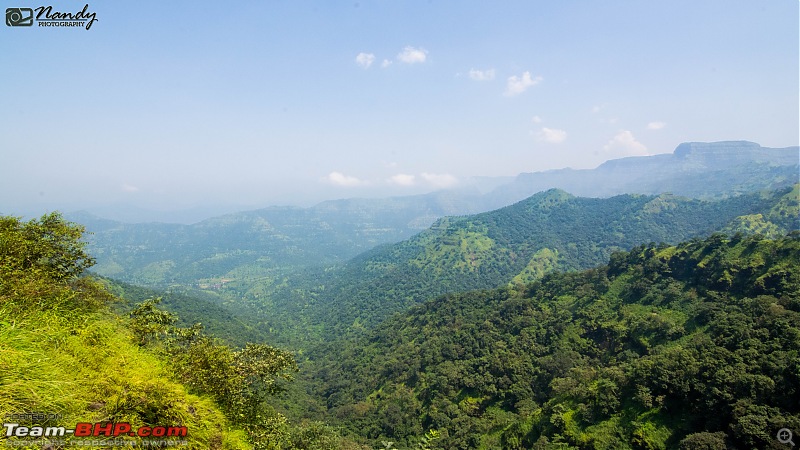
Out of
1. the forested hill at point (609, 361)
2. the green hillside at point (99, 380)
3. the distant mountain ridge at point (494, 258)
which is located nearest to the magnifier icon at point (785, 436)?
the forested hill at point (609, 361)

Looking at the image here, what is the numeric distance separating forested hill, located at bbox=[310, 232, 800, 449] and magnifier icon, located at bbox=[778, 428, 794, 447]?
2.06ft

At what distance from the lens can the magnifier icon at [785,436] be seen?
2227 centimetres

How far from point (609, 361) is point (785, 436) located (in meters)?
26.7

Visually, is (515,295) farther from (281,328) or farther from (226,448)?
(281,328)

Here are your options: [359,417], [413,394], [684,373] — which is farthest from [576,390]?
[359,417]

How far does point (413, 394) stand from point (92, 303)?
2399 inches

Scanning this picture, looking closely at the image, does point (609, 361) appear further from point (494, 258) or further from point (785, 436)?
point (494, 258)

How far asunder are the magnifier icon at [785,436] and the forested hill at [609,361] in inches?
24.7

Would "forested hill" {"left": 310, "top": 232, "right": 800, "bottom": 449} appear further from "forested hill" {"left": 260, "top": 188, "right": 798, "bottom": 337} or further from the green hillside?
"forested hill" {"left": 260, "top": 188, "right": 798, "bottom": 337}

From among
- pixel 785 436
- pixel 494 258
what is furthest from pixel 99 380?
pixel 494 258

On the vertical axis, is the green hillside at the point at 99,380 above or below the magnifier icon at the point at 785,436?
above

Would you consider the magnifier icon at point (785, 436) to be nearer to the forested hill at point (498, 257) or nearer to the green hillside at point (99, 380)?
the green hillside at point (99, 380)

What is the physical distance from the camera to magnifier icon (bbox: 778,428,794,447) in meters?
22.3

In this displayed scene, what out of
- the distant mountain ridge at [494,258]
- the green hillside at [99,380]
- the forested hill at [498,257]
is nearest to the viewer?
the green hillside at [99,380]
